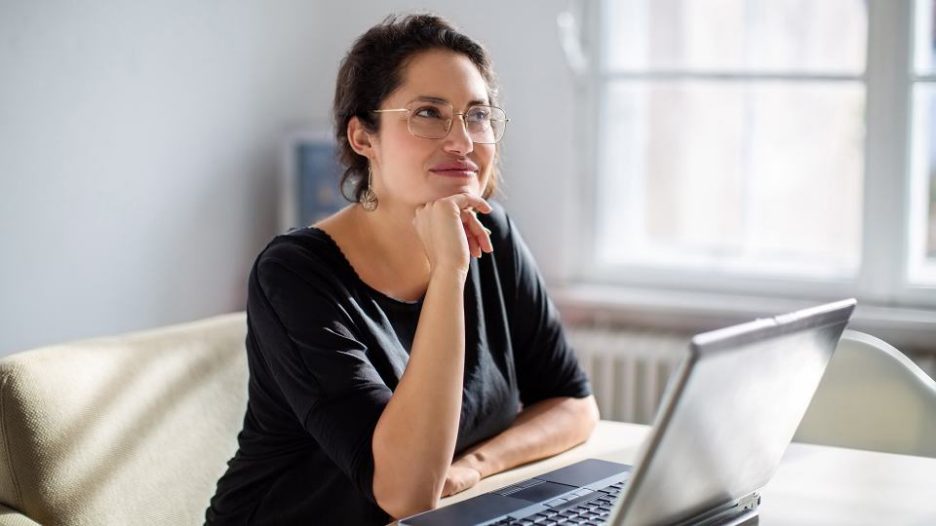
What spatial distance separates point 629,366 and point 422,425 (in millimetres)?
1661

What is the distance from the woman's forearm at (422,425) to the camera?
1.37 meters

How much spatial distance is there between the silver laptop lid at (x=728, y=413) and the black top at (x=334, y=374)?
439 mm

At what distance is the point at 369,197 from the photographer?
1.75 m

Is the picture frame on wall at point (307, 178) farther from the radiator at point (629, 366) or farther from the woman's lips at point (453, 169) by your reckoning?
the woman's lips at point (453, 169)

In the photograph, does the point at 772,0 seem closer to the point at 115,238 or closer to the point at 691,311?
the point at 691,311

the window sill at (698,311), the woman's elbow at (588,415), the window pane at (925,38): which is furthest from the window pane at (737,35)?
the woman's elbow at (588,415)

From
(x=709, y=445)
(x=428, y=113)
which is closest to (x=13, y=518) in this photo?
(x=428, y=113)

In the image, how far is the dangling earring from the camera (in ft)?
5.68

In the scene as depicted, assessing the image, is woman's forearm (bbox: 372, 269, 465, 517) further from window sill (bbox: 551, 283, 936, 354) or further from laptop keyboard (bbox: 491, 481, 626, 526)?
window sill (bbox: 551, 283, 936, 354)

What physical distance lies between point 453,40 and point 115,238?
1339 mm

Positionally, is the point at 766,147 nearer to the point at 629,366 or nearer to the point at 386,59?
the point at 629,366

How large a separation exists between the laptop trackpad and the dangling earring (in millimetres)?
541

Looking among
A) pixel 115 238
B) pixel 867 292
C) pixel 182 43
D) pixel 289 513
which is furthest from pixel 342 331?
pixel 867 292

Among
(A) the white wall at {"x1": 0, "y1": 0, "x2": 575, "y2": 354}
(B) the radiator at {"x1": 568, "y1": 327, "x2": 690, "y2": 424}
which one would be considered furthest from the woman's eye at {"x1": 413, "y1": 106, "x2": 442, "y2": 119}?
(B) the radiator at {"x1": 568, "y1": 327, "x2": 690, "y2": 424}
